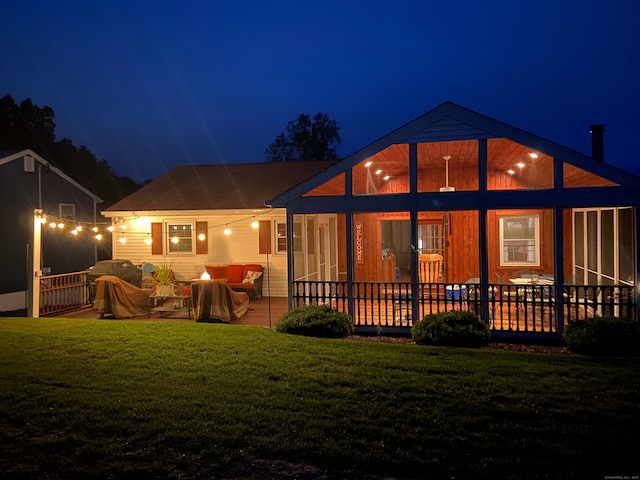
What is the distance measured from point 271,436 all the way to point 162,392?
2024 mm

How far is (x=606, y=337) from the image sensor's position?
8.27m

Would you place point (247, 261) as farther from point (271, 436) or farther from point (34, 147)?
point (34, 147)

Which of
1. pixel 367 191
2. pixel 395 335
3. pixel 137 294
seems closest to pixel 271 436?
→ pixel 395 335

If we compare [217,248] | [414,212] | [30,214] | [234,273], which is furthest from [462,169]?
[30,214]

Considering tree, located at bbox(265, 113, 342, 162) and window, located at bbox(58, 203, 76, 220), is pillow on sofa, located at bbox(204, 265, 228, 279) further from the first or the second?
tree, located at bbox(265, 113, 342, 162)

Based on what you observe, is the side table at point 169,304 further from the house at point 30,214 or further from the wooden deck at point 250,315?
the house at point 30,214

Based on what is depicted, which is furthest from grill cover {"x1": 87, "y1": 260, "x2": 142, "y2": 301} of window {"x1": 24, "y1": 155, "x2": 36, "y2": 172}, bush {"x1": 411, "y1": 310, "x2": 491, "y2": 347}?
bush {"x1": 411, "y1": 310, "x2": 491, "y2": 347}

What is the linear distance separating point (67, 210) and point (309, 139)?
1204 inches

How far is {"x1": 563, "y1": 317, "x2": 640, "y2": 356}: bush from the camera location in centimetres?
816

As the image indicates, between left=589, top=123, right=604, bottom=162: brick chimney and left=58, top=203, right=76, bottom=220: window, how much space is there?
1937 cm

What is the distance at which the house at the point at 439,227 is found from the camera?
9.56 metres

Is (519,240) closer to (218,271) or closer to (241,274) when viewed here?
(241,274)

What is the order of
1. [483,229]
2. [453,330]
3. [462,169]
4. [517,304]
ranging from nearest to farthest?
[453,330]
[483,229]
[517,304]
[462,169]

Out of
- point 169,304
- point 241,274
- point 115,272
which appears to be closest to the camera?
point 169,304
